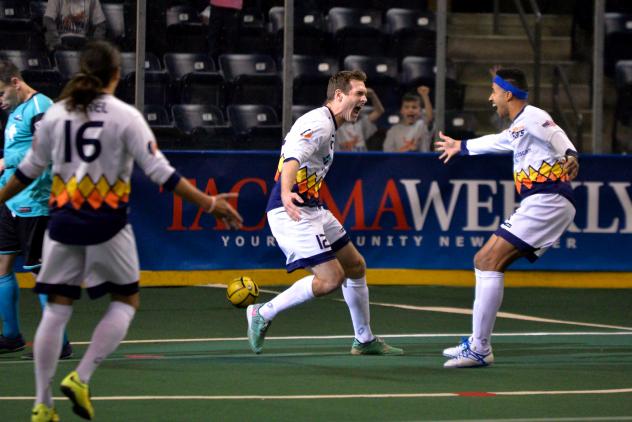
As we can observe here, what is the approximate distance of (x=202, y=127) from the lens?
1502 centimetres

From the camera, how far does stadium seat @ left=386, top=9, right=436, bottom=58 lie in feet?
51.9

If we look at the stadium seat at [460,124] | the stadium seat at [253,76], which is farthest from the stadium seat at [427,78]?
the stadium seat at [253,76]

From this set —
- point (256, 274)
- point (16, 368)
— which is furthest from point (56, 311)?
point (256, 274)

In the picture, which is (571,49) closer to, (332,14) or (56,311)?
(332,14)

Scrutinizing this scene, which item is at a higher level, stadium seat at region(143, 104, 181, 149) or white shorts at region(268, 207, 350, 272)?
stadium seat at region(143, 104, 181, 149)

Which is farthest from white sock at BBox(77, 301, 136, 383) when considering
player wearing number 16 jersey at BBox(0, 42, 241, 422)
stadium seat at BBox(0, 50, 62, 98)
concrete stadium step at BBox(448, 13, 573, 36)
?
concrete stadium step at BBox(448, 13, 573, 36)

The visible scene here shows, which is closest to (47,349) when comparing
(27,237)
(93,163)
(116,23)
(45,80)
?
(93,163)

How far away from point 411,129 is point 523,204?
18.8ft

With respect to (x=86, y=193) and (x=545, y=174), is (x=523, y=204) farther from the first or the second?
(x=86, y=193)

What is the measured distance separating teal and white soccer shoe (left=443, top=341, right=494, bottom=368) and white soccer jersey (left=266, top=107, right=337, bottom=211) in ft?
4.75

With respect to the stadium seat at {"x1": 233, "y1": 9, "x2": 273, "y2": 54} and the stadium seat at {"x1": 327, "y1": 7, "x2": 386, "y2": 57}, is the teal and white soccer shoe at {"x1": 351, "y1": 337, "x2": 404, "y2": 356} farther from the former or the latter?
the stadium seat at {"x1": 327, "y1": 7, "x2": 386, "y2": 57}

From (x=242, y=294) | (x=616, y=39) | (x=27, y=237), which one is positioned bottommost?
(x=242, y=294)

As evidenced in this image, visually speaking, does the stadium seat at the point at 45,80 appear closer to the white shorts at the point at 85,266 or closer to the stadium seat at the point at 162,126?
the stadium seat at the point at 162,126

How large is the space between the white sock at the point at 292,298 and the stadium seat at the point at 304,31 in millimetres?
5908
